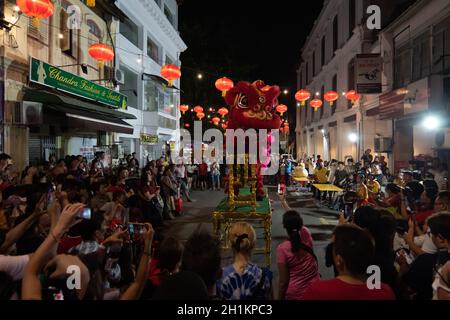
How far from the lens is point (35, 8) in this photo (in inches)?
285

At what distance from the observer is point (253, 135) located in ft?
25.6

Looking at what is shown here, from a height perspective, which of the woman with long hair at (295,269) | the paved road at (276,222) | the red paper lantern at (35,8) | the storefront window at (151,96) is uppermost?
the storefront window at (151,96)

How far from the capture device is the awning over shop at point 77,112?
9.86 metres

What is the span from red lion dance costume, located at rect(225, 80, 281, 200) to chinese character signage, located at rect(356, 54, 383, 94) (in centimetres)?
836

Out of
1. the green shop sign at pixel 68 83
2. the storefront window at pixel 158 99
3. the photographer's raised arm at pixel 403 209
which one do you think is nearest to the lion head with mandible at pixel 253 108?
the photographer's raised arm at pixel 403 209

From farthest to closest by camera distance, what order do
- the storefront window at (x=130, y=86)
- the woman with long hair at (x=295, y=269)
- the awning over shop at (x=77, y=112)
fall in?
the storefront window at (x=130, y=86)
the awning over shop at (x=77, y=112)
the woman with long hair at (x=295, y=269)

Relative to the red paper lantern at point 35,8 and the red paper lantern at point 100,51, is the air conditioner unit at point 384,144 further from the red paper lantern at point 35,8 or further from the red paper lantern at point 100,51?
the red paper lantern at point 35,8

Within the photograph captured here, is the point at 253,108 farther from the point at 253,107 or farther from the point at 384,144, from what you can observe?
the point at 384,144

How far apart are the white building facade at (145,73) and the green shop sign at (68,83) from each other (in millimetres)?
2645

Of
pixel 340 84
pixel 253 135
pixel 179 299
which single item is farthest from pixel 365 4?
pixel 179 299

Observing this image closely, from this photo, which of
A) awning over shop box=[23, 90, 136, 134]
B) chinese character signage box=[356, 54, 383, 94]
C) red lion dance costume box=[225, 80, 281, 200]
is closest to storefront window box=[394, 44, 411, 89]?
chinese character signage box=[356, 54, 383, 94]

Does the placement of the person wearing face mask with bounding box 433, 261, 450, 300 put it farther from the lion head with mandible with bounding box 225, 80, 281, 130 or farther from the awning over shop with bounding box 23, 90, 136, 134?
the awning over shop with bounding box 23, 90, 136, 134
